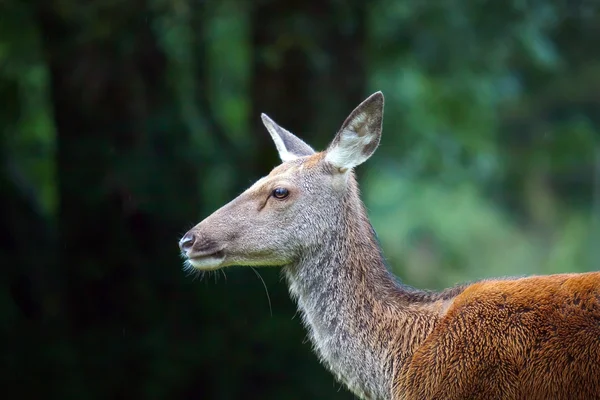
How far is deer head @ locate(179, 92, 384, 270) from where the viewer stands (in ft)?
16.7

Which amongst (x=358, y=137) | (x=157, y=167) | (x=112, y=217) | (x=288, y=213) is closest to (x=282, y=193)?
(x=288, y=213)

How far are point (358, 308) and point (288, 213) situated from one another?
599 millimetres

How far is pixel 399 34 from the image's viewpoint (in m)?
10.9

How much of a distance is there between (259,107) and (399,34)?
2.09 m

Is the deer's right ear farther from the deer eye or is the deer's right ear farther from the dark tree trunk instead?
the dark tree trunk

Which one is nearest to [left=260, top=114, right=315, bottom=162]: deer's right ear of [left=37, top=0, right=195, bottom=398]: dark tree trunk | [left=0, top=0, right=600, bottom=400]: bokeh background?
[left=0, top=0, right=600, bottom=400]: bokeh background

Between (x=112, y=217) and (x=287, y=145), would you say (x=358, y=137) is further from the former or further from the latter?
(x=112, y=217)

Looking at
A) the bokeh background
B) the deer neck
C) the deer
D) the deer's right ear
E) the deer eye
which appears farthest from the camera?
the bokeh background

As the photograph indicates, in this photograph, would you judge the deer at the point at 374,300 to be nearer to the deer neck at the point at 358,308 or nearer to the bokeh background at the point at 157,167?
the deer neck at the point at 358,308

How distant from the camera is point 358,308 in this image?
16.7ft

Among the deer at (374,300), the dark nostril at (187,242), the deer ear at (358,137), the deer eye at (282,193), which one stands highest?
the deer ear at (358,137)

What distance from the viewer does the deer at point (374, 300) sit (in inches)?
173

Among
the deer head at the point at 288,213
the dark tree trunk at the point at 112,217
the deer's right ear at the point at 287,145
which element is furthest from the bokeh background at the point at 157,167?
the deer head at the point at 288,213

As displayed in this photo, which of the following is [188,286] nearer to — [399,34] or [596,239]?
[399,34]
